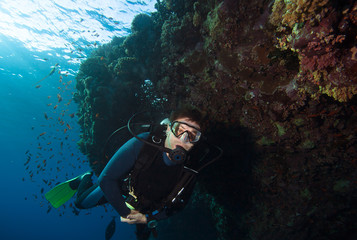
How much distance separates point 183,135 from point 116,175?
1.66 meters

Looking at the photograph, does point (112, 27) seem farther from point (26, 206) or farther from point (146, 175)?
point (26, 206)

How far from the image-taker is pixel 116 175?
136 inches

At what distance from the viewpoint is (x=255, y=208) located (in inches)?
231

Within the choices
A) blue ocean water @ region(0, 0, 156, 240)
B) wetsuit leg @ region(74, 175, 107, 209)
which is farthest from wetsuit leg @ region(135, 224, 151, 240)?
blue ocean water @ region(0, 0, 156, 240)

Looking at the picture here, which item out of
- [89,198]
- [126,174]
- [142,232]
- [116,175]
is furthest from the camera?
[89,198]

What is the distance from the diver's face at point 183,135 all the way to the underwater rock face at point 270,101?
1.78m

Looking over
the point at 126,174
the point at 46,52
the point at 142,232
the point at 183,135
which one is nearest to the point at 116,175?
the point at 126,174

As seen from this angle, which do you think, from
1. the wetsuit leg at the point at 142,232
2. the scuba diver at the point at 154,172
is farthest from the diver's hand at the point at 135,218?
the wetsuit leg at the point at 142,232

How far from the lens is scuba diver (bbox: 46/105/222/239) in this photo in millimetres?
3467

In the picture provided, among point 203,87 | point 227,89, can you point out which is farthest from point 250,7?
point 203,87

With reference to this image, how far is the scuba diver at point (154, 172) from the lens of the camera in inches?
136

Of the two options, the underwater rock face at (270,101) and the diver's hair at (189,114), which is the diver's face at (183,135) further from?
the underwater rock face at (270,101)

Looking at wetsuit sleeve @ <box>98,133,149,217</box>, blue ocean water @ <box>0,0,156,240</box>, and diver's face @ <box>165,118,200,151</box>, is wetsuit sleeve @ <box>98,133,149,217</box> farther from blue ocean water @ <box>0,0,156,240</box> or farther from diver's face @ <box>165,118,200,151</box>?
blue ocean water @ <box>0,0,156,240</box>

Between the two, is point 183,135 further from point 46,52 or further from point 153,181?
point 46,52
